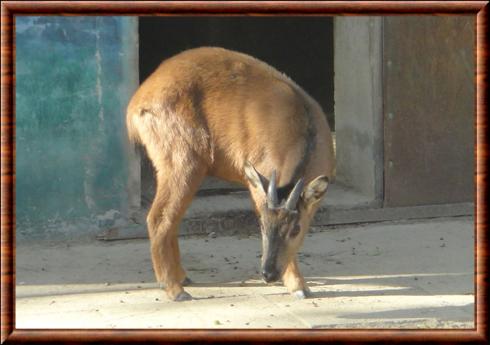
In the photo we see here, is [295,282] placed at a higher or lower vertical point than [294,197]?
lower

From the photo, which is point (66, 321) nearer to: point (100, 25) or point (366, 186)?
point (100, 25)

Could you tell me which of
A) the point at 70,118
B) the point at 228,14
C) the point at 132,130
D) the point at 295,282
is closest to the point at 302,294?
the point at 295,282

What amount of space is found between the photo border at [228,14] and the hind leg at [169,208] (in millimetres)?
1872

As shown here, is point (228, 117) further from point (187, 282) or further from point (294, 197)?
point (187, 282)

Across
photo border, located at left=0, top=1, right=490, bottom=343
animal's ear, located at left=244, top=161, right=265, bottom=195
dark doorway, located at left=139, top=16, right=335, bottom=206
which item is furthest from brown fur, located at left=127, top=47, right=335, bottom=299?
dark doorway, located at left=139, top=16, right=335, bottom=206

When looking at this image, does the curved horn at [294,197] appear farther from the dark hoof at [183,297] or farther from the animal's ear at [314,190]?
the dark hoof at [183,297]

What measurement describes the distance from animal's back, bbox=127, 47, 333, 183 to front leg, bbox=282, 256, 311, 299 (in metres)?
0.74

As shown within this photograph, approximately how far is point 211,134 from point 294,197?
1009 mm

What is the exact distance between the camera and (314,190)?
7.04 m

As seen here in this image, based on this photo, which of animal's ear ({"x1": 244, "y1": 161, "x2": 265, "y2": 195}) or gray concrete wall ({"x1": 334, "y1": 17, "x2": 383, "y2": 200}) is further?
gray concrete wall ({"x1": 334, "y1": 17, "x2": 383, "y2": 200})

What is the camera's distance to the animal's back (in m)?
7.44

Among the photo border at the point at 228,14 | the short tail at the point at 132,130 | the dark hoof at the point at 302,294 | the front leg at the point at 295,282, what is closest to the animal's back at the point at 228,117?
the short tail at the point at 132,130

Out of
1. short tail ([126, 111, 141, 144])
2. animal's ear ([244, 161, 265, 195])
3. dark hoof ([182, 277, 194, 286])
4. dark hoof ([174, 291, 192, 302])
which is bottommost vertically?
dark hoof ([174, 291, 192, 302])

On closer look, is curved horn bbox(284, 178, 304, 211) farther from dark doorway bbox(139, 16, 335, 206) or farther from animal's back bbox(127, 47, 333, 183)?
dark doorway bbox(139, 16, 335, 206)
